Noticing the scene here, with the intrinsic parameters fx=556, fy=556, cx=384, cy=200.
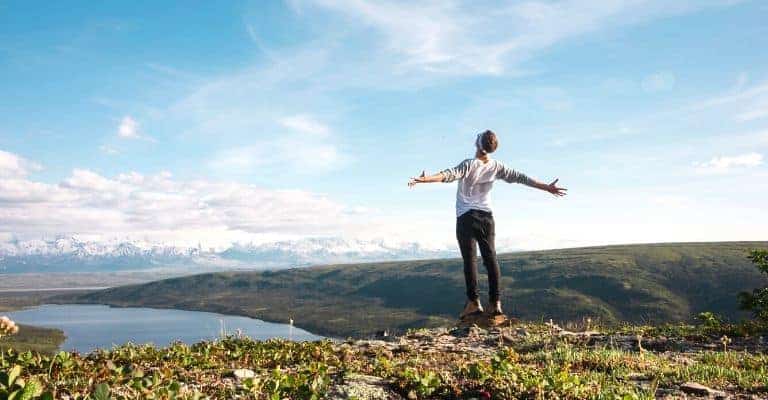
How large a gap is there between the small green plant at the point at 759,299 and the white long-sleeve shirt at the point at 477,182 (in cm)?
745

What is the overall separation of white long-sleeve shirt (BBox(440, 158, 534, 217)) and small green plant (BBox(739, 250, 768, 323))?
24.4ft

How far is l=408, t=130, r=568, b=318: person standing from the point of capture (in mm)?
12234

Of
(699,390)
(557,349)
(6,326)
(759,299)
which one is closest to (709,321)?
(759,299)

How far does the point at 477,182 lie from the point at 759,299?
8.82 meters

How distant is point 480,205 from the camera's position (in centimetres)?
1248

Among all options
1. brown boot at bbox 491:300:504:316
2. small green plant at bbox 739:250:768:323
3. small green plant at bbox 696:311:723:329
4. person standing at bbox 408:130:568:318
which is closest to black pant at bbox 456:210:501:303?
person standing at bbox 408:130:568:318

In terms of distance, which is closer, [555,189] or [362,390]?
[362,390]

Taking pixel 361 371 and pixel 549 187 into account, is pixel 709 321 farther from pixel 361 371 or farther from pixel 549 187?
pixel 361 371

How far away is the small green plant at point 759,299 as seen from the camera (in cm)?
1431

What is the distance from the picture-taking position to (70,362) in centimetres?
686

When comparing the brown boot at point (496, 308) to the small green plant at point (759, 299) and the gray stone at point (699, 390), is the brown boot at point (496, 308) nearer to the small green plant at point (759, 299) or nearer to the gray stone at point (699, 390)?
the small green plant at point (759, 299)

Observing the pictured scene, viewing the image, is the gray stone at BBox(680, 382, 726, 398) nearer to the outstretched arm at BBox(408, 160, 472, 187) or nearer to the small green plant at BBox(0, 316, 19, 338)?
the outstretched arm at BBox(408, 160, 472, 187)

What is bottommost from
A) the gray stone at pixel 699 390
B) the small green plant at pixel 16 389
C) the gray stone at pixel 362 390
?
the gray stone at pixel 699 390

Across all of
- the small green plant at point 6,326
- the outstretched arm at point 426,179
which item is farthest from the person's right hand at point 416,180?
the small green plant at point 6,326
